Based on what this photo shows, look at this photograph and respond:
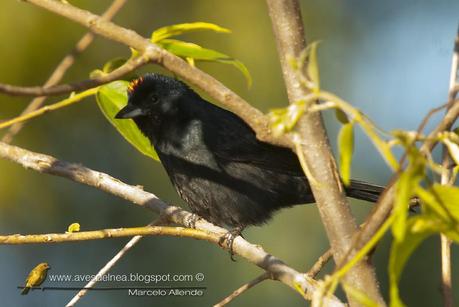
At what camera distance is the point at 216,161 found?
14.8 ft

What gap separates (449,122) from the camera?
1.33m

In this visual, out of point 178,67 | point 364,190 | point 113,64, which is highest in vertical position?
point 113,64

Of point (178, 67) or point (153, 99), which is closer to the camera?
point (178, 67)

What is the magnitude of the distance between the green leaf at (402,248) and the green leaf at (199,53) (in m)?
0.87

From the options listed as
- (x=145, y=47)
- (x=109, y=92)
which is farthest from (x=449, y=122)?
(x=109, y=92)

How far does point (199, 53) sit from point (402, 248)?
1.05m

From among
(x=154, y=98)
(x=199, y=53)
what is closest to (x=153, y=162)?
(x=154, y=98)

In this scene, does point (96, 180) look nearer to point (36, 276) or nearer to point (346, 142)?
point (36, 276)

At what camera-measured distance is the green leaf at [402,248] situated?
1025mm

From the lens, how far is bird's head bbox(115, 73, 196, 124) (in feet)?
15.3

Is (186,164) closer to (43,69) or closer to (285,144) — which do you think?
(43,69)

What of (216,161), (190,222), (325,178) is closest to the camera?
(325,178)

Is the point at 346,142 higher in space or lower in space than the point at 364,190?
higher

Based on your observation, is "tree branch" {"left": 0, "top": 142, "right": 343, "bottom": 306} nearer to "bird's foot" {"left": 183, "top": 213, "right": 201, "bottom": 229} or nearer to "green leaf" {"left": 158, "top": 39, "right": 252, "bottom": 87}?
"bird's foot" {"left": 183, "top": 213, "right": 201, "bottom": 229}
